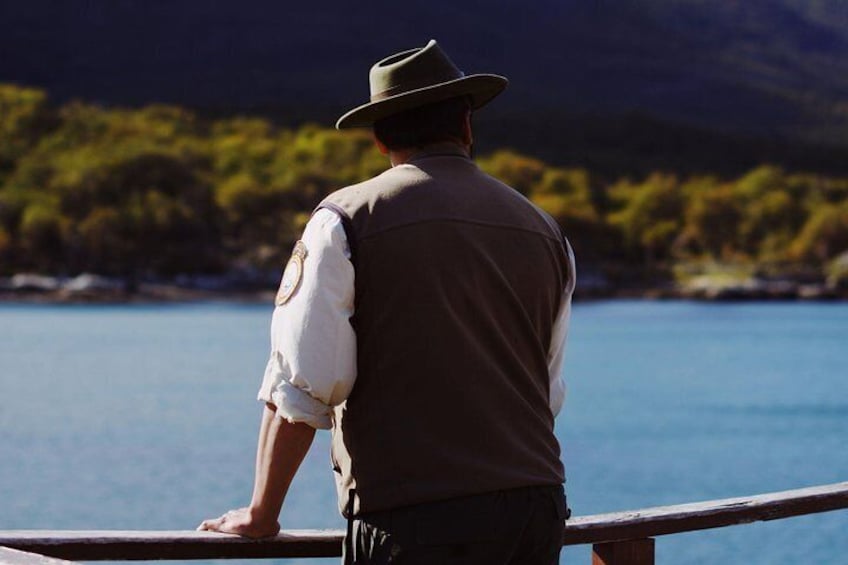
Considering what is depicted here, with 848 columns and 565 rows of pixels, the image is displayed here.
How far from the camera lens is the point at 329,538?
1818 millimetres

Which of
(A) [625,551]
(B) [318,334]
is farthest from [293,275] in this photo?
(A) [625,551]

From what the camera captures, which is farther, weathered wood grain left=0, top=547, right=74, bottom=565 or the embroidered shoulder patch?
the embroidered shoulder patch

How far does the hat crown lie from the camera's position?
5.84 ft

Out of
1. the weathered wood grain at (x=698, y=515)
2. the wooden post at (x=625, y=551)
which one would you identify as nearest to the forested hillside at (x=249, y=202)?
the weathered wood grain at (x=698, y=515)

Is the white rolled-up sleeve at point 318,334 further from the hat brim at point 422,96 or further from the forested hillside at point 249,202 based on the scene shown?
the forested hillside at point 249,202

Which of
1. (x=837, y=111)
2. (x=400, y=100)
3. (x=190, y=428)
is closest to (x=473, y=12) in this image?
(x=837, y=111)

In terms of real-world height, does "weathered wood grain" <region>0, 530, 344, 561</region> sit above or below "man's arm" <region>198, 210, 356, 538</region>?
below

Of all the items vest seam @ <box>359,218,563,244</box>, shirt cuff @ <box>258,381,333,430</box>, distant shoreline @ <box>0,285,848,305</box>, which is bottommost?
distant shoreline @ <box>0,285,848,305</box>

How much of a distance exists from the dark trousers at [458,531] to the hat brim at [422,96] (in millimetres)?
474

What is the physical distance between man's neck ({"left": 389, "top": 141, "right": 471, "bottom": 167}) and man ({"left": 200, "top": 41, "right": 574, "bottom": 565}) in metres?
0.04

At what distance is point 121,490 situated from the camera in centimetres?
2242

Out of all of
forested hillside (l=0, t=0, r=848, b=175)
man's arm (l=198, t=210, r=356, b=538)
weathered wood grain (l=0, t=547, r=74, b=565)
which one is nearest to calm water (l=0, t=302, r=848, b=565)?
man's arm (l=198, t=210, r=356, b=538)

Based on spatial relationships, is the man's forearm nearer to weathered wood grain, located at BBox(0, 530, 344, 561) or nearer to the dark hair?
weathered wood grain, located at BBox(0, 530, 344, 561)

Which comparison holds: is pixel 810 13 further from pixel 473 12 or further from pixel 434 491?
pixel 434 491
